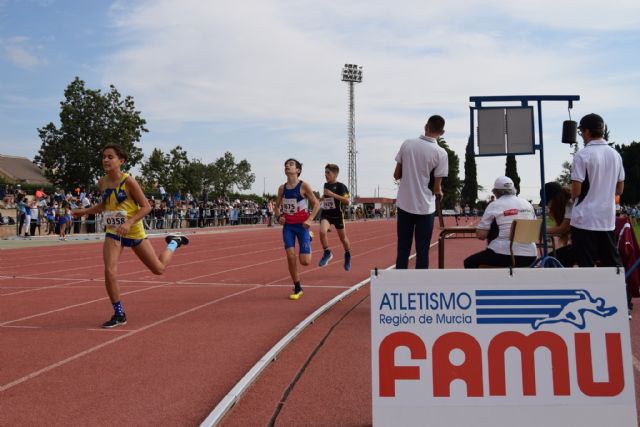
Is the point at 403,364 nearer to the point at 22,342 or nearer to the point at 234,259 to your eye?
the point at 22,342

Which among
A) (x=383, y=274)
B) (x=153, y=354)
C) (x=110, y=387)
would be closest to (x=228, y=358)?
(x=153, y=354)

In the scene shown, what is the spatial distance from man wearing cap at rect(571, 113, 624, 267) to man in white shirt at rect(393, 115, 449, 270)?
1.25 m

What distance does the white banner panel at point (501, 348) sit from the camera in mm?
2871

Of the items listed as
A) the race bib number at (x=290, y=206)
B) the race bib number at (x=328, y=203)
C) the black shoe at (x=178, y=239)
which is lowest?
the black shoe at (x=178, y=239)

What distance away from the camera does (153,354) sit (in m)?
5.20

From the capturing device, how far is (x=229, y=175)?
332ft

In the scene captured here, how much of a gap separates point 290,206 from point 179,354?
143 inches

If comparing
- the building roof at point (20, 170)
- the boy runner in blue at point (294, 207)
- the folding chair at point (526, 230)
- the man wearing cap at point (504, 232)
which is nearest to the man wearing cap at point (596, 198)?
the folding chair at point (526, 230)

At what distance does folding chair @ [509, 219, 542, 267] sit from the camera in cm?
583

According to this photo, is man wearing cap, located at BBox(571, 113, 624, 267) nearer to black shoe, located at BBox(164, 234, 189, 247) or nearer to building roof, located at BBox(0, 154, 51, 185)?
black shoe, located at BBox(164, 234, 189, 247)

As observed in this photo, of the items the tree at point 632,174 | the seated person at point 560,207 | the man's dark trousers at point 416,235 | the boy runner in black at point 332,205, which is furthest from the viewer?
the tree at point 632,174

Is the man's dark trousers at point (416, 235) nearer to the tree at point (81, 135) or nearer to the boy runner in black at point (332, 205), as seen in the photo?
the boy runner in black at point (332, 205)

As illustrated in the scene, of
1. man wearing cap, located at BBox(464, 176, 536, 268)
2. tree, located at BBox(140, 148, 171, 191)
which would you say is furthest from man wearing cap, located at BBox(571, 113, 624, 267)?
tree, located at BBox(140, 148, 171, 191)

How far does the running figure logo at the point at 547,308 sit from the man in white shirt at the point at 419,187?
3.09 metres
